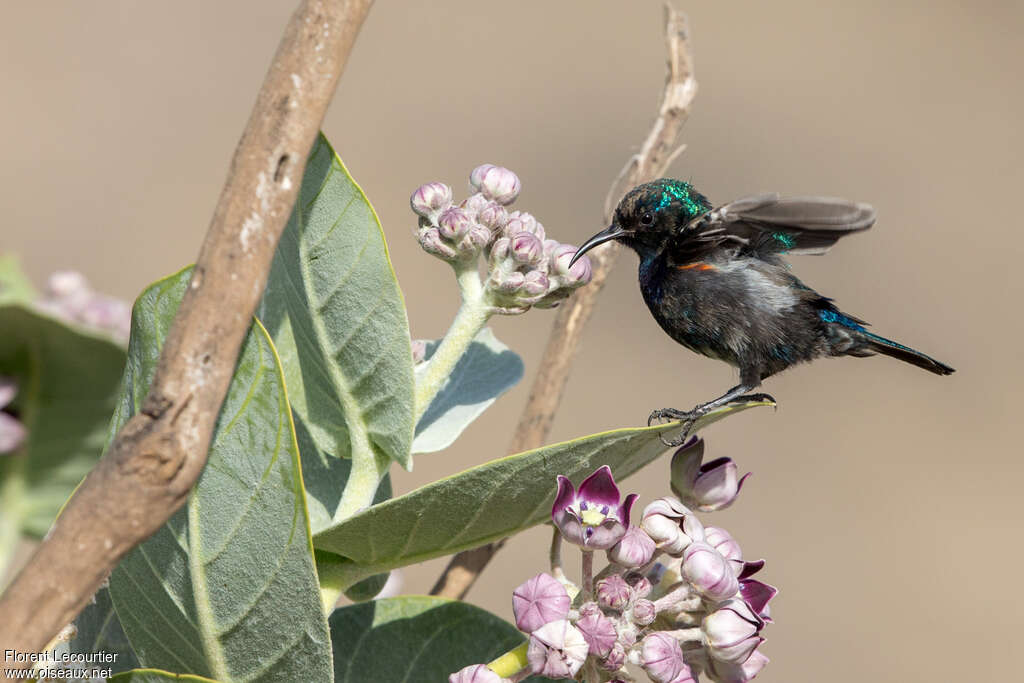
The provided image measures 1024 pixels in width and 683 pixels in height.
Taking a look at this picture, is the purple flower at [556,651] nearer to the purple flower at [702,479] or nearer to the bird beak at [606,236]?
the purple flower at [702,479]

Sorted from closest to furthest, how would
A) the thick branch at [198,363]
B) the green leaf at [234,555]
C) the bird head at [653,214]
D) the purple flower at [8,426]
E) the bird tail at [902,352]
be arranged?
the thick branch at [198,363] → the green leaf at [234,555] → the purple flower at [8,426] → the bird head at [653,214] → the bird tail at [902,352]

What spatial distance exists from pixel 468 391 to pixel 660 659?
532 mm

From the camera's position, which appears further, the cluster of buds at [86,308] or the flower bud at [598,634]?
the cluster of buds at [86,308]

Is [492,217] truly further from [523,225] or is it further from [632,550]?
[632,550]

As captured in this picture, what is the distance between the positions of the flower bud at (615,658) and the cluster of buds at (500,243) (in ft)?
1.28

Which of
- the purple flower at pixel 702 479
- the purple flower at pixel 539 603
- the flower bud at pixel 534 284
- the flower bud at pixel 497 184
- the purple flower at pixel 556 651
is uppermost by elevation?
the flower bud at pixel 497 184

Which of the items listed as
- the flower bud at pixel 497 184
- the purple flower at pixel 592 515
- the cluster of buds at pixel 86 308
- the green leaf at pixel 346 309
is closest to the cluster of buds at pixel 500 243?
the flower bud at pixel 497 184

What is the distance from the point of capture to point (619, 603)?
3.17 feet

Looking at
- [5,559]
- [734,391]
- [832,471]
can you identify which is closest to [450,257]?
[5,559]

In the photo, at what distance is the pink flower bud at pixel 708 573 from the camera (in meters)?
0.97

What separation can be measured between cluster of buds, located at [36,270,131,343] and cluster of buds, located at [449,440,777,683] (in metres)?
1.05

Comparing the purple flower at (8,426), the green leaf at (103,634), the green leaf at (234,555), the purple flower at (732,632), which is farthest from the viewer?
the purple flower at (8,426)

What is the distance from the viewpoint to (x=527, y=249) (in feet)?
3.84

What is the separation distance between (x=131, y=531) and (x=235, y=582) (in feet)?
0.93
